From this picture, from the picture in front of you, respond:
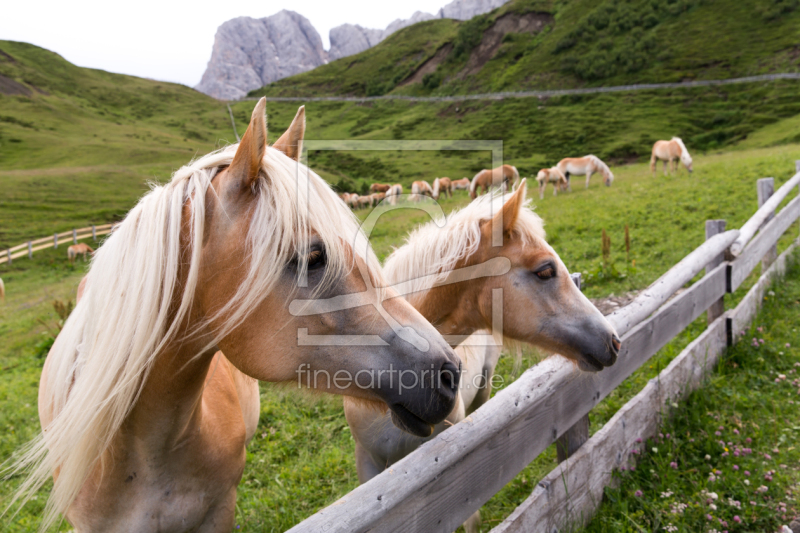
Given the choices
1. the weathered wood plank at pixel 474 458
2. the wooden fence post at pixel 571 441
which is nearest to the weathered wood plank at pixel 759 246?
the weathered wood plank at pixel 474 458

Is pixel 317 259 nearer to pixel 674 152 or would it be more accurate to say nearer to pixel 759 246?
pixel 759 246

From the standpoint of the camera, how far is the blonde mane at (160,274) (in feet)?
4.68

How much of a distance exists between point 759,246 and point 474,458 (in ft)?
16.2

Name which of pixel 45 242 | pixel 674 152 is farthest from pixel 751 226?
pixel 45 242

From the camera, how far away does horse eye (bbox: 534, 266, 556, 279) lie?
271 cm

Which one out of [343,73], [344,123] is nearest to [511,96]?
[344,123]

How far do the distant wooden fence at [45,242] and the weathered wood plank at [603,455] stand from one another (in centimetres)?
2268

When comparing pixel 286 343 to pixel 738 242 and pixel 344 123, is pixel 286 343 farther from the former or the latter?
pixel 344 123

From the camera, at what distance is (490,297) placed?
2.80 metres

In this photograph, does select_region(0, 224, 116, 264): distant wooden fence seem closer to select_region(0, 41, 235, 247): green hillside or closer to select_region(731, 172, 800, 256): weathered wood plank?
select_region(0, 41, 235, 247): green hillside

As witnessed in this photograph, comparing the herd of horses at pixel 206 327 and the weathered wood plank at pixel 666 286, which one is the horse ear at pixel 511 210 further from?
the herd of horses at pixel 206 327

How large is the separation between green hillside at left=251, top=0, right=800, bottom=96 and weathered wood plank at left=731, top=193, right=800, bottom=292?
5765 centimetres

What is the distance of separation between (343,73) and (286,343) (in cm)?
12717

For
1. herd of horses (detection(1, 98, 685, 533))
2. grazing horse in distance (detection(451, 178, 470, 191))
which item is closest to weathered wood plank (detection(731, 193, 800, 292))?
herd of horses (detection(1, 98, 685, 533))
